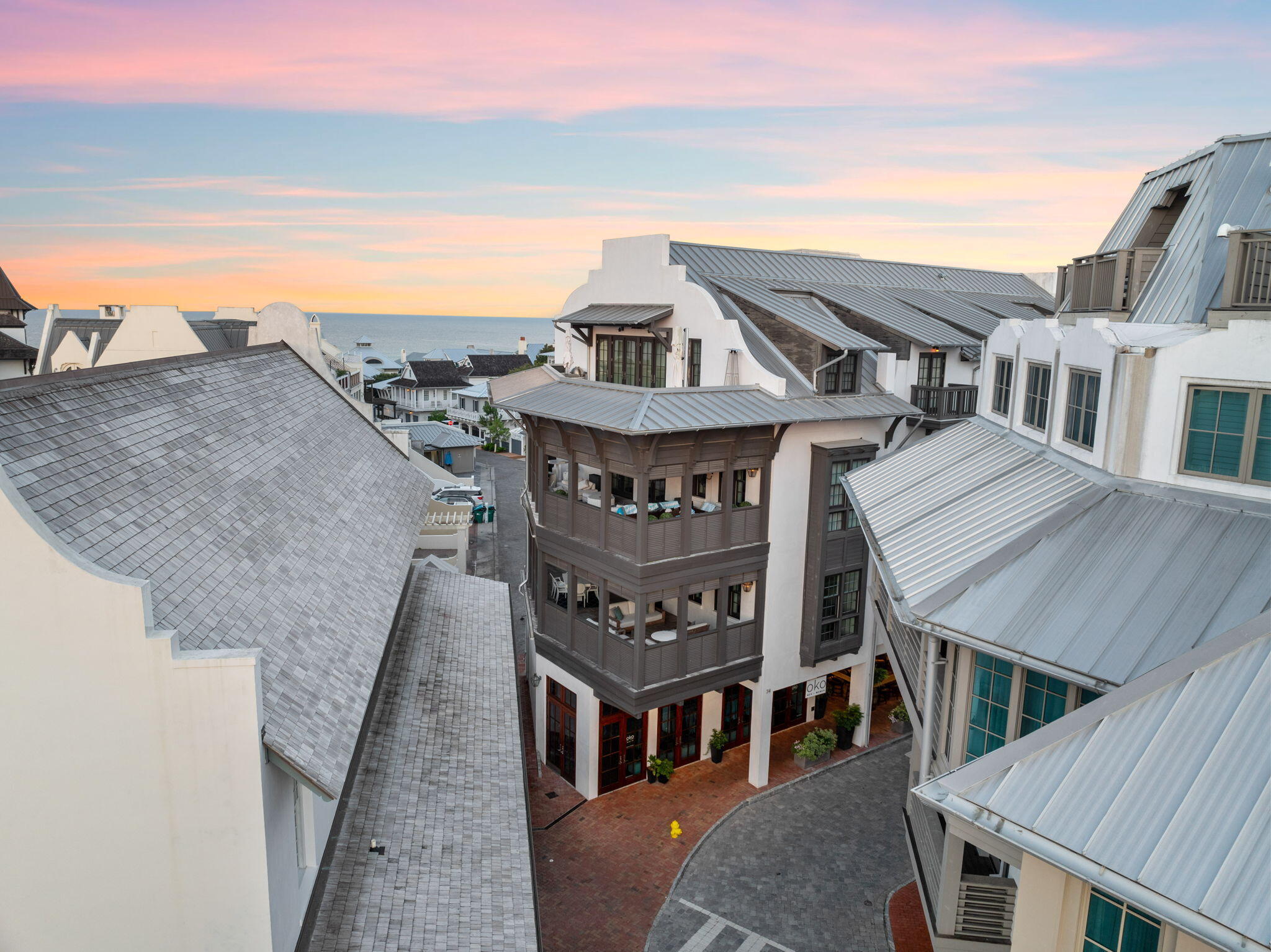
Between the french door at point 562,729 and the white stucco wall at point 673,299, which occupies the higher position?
the white stucco wall at point 673,299

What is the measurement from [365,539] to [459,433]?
2264 inches

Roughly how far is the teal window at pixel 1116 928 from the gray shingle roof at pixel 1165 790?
1.18 metres

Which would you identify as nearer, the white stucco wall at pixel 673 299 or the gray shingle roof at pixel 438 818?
A: the gray shingle roof at pixel 438 818

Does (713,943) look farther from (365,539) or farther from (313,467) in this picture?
(313,467)

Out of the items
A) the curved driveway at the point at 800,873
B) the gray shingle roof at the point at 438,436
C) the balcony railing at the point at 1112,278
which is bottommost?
the curved driveway at the point at 800,873

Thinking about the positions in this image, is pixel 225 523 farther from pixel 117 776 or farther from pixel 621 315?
pixel 621 315

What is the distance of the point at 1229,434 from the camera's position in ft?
38.6

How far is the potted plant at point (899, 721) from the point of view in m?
26.9

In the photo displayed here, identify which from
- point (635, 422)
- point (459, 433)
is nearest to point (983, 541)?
point (635, 422)

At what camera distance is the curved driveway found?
58.5 feet

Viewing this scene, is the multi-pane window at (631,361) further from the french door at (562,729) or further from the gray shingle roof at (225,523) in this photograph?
the gray shingle roof at (225,523)

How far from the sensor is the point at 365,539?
1752cm

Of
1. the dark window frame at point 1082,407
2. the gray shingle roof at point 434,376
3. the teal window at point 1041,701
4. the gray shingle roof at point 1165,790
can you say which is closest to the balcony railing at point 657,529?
the dark window frame at point 1082,407

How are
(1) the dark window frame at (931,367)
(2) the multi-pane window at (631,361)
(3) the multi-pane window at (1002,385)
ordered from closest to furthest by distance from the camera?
1. (3) the multi-pane window at (1002,385)
2. (2) the multi-pane window at (631,361)
3. (1) the dark window frame at (931,367)
